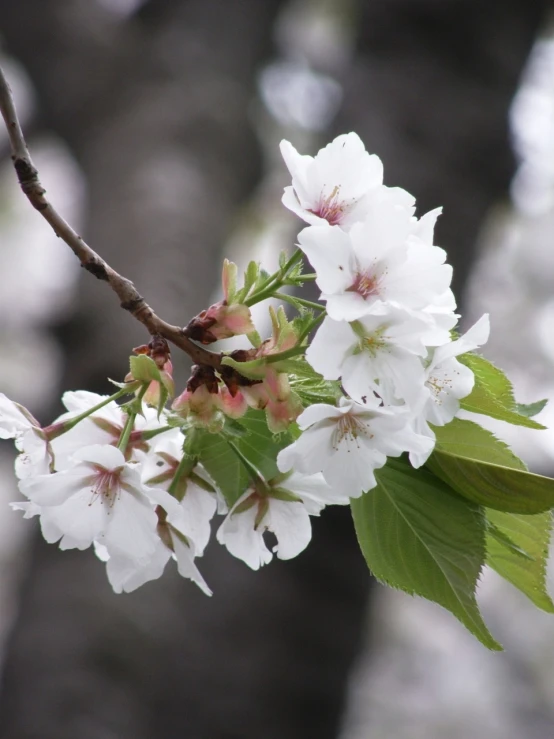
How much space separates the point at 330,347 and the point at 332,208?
0.44 feet

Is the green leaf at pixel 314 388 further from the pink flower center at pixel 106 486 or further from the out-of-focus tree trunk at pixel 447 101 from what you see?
the out-of-focus tree trunk at pixel 447 101

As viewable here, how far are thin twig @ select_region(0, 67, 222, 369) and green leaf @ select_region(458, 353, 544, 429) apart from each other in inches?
7.1

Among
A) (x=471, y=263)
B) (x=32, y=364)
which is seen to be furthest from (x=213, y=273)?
(x=32, y=364)

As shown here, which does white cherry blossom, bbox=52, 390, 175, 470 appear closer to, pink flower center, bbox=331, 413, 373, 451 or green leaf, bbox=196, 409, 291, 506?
green leaf, bbox=196, 409, 291, 506

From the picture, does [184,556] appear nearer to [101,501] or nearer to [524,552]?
[101,501]

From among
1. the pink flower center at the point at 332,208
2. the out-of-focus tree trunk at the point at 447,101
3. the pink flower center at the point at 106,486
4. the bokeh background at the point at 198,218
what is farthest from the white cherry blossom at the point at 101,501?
the out-of-focus tree trunk at the point at 447,101

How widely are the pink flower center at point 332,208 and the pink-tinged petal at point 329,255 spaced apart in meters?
0.07

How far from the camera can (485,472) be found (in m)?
0.53

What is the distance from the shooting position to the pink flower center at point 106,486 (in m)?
0.56

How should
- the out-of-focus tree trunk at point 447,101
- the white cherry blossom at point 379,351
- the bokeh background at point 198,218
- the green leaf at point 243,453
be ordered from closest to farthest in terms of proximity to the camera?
the white cherry blossom at point 379,351 < the green leaf at point 243,453 < the bokeh background at point 198,218 < the out-of-focus tree trunk at point 447,101

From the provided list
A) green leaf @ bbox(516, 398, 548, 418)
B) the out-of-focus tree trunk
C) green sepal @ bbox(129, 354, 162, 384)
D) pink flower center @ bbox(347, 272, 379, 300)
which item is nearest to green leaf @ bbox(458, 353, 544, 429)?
green leaf @ bbox(516, 398, 548, 418)

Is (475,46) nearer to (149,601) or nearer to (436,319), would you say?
(149,601)

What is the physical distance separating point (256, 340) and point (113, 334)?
1.39 metres

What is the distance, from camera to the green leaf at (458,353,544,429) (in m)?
0.55
